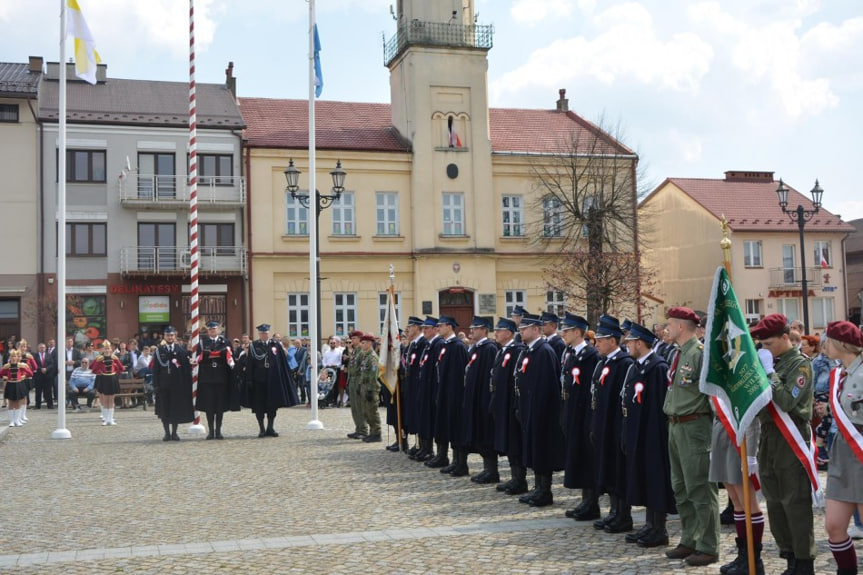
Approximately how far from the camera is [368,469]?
47.2ft

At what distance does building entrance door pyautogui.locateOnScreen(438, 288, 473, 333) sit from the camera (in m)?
41.5

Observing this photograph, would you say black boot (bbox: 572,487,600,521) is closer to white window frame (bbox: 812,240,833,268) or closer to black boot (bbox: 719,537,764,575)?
black boot (bbox: 719,537,764,575)

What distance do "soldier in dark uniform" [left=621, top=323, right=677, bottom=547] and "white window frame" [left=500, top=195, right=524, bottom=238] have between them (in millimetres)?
Result: 33903

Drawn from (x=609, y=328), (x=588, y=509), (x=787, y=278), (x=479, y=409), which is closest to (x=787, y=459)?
(x=609, y=328)

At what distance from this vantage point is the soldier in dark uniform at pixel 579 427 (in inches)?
399

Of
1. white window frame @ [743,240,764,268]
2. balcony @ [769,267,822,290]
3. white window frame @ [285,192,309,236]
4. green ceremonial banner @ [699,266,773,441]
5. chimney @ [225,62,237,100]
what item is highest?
chimney @ [225,62,237,100]

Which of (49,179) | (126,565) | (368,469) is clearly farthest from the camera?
(49,179)

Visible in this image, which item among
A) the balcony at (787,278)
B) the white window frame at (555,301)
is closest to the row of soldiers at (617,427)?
the white window frame at (555,301)

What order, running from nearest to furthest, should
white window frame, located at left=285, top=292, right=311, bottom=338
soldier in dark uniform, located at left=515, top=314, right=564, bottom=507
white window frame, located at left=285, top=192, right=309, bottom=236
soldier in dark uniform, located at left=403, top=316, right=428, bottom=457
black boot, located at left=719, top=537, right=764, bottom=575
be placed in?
black boot, located at left=719, top=537, right=764, bottom=575, soldier in dark uniform, located at left=515, top=314, right=564, bottom=507, soldier in dark uniform, located at left=403, top=316, right=428, bottom=457, white window frame, located at left=285, top=292, right=311, bottom=338, white window frame, located at left=285, top=192, right=309, bottom=236

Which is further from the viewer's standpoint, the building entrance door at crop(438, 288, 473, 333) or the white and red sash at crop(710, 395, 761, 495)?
the building entrance door at crop(438, 288, 473, 333)

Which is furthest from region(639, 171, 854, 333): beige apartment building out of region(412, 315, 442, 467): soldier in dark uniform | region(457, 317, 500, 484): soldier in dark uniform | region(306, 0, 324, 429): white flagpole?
region(457, 317, 500, 484): soldier in dark uniform

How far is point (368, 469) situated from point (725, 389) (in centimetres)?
772

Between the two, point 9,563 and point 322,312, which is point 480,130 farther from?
point 9,563

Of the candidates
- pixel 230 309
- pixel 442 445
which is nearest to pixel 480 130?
pixel 230 309
